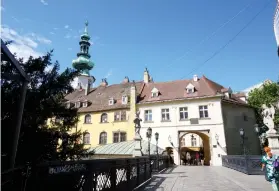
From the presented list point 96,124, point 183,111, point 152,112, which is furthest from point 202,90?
point 96,124

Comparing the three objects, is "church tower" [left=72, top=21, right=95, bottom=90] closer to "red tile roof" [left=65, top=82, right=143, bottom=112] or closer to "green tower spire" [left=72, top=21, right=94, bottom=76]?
"green tower spire" [left=72, top=21, right=94, bottom=76]

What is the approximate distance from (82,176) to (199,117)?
2513 cm

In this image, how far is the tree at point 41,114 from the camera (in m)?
4.20

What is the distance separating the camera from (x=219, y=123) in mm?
27562

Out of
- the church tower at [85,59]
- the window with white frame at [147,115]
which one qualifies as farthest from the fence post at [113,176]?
the church tower at [85,59]

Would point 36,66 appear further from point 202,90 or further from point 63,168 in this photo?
point 202,90

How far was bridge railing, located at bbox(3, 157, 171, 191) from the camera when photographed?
399cm

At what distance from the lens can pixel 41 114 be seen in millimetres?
5332

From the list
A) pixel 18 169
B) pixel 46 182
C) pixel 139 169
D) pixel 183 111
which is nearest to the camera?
pixel 18 169

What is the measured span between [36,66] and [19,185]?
9.94 ft

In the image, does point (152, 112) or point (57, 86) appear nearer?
point (57, 86)

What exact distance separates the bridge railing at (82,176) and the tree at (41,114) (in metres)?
0.30

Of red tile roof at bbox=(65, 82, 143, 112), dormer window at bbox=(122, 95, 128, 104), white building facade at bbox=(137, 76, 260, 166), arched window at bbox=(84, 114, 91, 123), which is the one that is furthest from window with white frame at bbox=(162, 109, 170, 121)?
arched window at bbox=(84, 114, 91, 123)

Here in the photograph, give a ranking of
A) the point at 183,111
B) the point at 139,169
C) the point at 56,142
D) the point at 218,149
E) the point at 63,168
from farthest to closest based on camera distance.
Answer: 1. the point at 183,111
2. the point at 218,149
3. the point at 139,169
4. the point at 56,142
5. the point at 63,168
